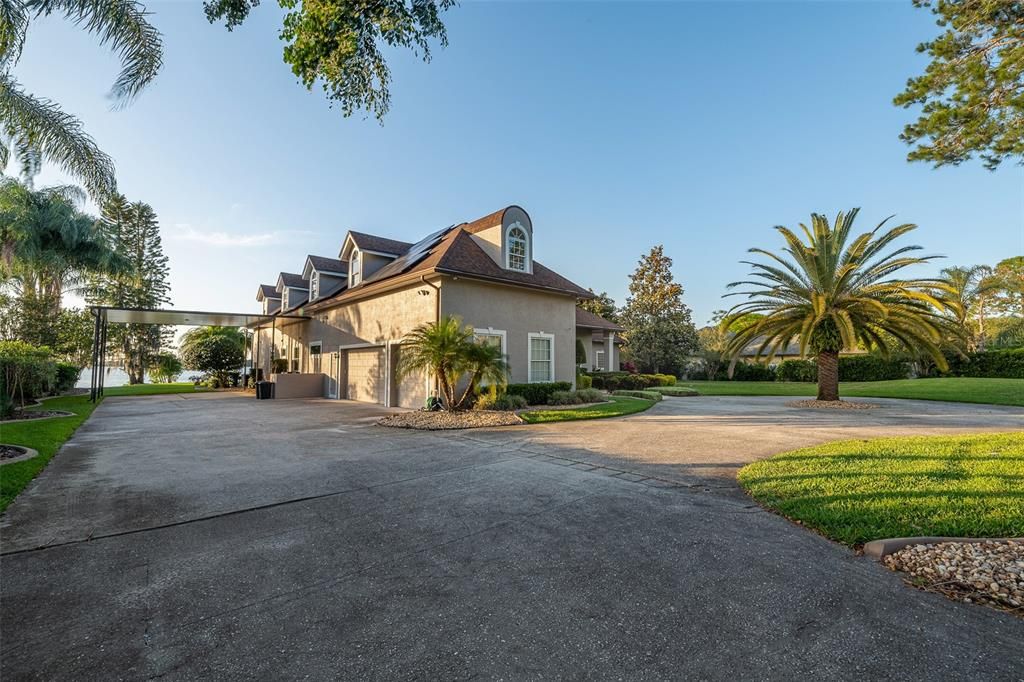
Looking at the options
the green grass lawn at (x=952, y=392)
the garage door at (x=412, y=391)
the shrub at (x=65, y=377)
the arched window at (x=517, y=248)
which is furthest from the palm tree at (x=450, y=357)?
the shrub at (x=65, y=377)

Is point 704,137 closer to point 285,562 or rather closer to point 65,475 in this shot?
point 285,562

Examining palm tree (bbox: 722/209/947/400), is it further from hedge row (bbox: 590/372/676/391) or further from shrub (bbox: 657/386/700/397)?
hedge row (bbox: 590/372/676/391)

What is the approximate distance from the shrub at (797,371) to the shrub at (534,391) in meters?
25.0

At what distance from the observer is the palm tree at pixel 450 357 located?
38.4 ft

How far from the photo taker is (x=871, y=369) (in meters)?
29.1

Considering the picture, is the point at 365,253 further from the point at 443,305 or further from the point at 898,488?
the point at 898,488

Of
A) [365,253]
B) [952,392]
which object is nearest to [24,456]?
[365,253]

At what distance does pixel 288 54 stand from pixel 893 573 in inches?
289

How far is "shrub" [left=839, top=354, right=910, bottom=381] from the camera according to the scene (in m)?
28.9

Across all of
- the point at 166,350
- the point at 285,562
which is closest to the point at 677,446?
the point at 285,562

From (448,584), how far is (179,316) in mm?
24131

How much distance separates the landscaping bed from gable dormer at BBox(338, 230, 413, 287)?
60.5 ft

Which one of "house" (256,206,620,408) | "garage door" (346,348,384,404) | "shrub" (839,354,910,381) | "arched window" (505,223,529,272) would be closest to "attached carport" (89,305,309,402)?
"house" (256,206,620,408)

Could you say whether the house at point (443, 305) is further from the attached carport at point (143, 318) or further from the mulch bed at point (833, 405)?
the mulch bed at point (833, 405)
